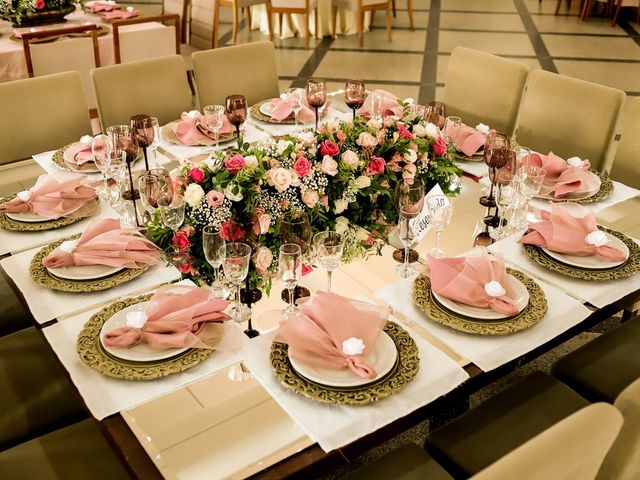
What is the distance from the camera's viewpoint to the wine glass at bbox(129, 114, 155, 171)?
227 centimetres

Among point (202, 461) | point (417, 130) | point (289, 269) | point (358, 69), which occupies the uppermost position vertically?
point (417, 130)

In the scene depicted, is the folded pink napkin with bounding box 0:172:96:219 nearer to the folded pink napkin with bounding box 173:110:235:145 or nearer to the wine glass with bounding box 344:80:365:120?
the folded pink napkin with bounding box 173:110:235:145

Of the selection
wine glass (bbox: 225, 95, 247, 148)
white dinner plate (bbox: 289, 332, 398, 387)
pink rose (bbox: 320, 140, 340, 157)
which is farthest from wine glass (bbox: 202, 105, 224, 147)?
white dinner plate (bbox: 289, 332, 398, 387)

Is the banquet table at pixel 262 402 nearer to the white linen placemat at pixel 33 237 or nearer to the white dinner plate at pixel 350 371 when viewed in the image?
the white dinner plate at pixel 350 371

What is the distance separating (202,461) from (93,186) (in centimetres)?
136

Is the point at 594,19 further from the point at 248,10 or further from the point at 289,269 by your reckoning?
the point at 289,269

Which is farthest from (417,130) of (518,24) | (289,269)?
(518,24)

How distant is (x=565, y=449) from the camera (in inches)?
45.1

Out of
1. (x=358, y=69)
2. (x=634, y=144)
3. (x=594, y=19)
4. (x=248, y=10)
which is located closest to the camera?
(x=634, y=144)

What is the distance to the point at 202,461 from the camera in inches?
50.9

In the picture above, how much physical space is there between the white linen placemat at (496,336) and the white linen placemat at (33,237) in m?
0.98

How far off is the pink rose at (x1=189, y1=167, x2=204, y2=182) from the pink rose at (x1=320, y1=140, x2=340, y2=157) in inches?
13.6

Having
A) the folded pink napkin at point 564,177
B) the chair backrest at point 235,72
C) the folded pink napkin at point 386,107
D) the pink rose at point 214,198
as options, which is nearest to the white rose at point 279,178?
the pink rose at point 214,198

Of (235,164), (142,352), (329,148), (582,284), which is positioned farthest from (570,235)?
(142,352)
